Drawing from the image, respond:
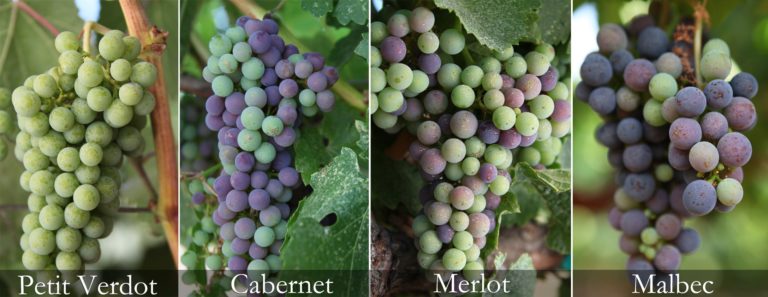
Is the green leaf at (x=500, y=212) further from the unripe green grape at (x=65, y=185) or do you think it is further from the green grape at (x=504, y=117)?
the unripe green grape at (x=65, y=185)

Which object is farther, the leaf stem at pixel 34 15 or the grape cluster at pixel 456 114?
the leaf stem at pixel 34 15

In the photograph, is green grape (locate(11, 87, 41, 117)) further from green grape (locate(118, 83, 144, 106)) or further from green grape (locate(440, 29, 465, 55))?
green grape (locate(440, 29, 465, 55))

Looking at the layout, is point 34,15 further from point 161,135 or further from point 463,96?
point 463,96

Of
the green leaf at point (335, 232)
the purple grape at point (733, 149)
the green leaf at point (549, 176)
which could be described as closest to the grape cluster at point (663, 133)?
the purple grape at point (733, 149)

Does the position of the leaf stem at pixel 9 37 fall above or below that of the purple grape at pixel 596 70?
above

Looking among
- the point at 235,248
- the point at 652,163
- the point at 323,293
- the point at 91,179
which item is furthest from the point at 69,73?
the point at 652,163

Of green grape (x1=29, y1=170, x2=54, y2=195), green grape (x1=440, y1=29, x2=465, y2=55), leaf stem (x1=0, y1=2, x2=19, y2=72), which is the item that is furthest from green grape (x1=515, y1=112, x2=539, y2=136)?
leaf stem (x1=0, y1=2, x2=19, y2=72)
